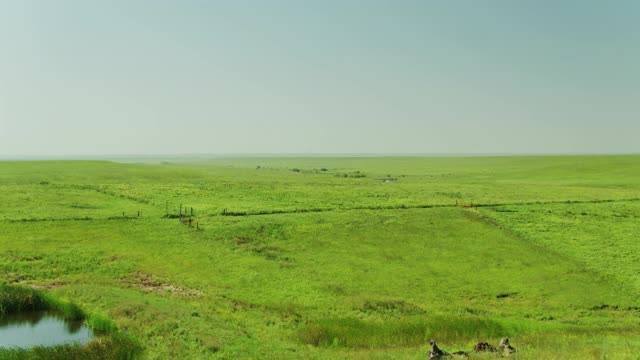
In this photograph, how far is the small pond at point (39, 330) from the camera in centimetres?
2734

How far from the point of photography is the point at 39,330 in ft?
97.1

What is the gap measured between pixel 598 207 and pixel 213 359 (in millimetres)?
64951

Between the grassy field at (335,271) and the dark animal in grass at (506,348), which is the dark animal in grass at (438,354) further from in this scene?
the dark animal in grass at (506,348)

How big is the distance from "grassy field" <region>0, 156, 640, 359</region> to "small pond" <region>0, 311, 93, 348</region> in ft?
6.42

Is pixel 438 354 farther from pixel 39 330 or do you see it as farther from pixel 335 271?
pixel 39 330

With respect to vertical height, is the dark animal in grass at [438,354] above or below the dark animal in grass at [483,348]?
above

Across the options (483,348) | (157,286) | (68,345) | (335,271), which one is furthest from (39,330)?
(483,348)

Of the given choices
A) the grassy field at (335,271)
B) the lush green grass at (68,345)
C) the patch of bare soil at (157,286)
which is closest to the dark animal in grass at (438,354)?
the grassy field at (335,271)

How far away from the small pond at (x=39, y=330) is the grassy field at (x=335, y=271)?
1958 millimetres

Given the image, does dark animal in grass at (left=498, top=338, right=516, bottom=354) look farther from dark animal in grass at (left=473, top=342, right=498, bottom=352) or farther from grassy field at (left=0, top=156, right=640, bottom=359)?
grassy field at (left=0, top=156, right=640, bottom=359)

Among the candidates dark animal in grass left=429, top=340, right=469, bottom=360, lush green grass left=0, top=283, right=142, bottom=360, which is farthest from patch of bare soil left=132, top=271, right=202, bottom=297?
dark animal in grass left=429, top=340, right=469, bottom=360

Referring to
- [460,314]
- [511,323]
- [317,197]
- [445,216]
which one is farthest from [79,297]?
[317,197]

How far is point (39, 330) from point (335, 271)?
23.5 meters

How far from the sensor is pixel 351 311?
3525cm
